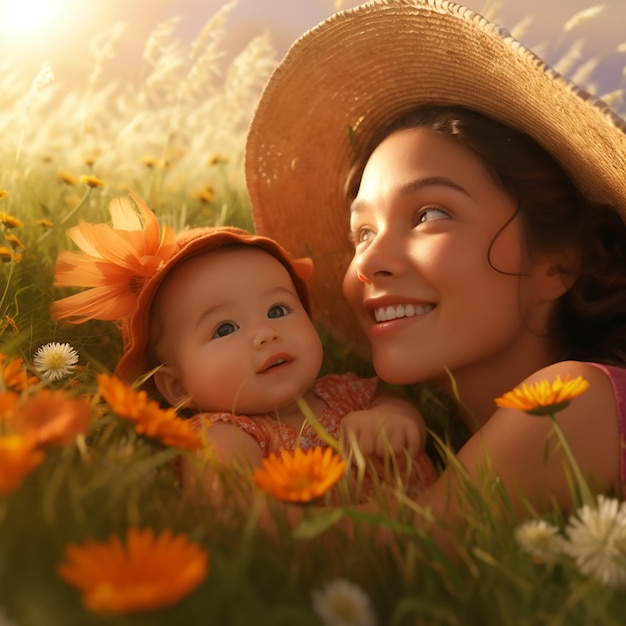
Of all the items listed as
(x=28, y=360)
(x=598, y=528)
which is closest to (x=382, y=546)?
(x=598, y=528)

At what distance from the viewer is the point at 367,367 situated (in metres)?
2.34

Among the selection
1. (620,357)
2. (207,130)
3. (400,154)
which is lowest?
(207,130)

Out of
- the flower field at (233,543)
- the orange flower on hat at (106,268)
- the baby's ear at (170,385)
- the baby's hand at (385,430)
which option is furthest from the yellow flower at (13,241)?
the baby's hand at (385,430)

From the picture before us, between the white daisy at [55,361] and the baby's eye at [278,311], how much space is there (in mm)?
448

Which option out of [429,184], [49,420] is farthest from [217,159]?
[49,420]

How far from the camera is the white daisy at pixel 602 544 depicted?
91cm

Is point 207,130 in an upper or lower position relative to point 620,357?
lower

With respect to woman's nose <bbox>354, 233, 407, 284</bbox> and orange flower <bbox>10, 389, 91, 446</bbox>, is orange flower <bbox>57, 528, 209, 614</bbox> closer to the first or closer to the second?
orange flower <bbox>10, 389, 91, 446</bbox>

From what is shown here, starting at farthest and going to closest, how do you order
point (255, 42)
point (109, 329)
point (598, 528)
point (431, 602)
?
point (255, 42) → point (109, 329) → point (598, 528) → point (431, 602)

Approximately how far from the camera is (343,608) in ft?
2.45

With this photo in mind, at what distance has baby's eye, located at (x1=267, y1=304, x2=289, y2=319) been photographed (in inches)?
69.0

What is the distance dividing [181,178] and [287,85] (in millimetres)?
1369

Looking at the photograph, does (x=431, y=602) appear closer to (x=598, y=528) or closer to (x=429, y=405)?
(x=598, y=528)

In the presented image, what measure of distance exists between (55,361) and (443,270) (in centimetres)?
86
